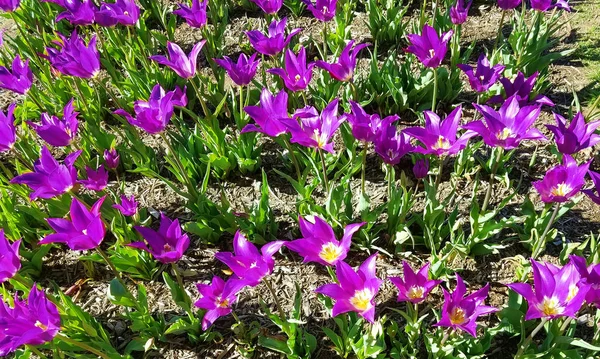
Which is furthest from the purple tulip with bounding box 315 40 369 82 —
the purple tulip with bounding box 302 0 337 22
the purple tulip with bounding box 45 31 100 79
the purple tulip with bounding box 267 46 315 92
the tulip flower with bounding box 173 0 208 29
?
the purple tulip with bounding box 45 31 100 79

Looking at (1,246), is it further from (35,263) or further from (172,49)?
(172,49)

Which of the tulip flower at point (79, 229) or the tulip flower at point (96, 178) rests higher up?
the tulip flower at point (79, 229)

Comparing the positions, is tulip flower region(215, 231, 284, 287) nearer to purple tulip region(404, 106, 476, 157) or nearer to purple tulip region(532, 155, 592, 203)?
purple tulip region(404, 106, 476, 157)

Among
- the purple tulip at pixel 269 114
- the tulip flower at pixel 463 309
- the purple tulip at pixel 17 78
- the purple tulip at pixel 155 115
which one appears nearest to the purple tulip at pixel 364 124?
the purple tulip at pixel 269 114

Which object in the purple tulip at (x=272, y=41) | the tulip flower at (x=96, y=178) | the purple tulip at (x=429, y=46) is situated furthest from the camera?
the purple tulip at (x=272, y=41)

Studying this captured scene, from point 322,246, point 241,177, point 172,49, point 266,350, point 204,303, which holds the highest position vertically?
point 172,49

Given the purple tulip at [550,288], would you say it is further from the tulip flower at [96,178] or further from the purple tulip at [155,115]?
the tulip flower at [96,178]

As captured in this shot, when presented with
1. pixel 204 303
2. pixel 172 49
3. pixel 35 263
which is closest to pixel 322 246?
pixel 204 303
